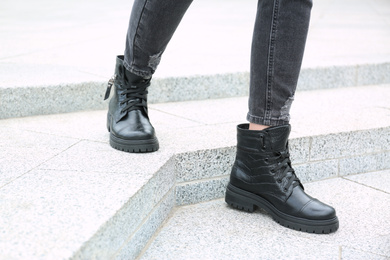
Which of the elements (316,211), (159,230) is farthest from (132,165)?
(316,211)

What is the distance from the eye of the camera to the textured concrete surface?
2.16 metres

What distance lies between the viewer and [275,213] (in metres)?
1.51

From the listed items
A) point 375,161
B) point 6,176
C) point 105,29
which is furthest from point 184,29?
point 6,176

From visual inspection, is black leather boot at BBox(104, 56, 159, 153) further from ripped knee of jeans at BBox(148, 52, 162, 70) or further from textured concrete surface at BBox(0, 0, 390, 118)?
textured concrete surface at BBox(0, 0, 390, 118)

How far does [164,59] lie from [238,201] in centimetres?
148

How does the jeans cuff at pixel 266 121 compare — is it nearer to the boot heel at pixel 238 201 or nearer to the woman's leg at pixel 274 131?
the woman's leg at pixel 274 131

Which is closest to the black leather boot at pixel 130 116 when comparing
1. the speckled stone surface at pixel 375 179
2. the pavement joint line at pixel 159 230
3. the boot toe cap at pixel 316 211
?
the pavement joint line at pixel 159 230

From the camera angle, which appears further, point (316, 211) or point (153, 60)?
point (153, 60)

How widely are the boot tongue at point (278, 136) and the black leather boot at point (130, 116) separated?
0.38m

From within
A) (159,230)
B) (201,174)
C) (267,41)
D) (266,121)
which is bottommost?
(159,230)

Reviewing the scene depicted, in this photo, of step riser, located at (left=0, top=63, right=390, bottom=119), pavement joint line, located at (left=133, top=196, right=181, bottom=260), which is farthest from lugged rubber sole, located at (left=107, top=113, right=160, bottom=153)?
step riser, located at (left=0, top=63, right=390, bottom=119)

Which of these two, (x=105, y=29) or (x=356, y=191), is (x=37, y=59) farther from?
(x=356, y=191)

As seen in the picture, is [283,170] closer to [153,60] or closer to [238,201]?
[238,201]

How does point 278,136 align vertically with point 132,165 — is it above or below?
above
